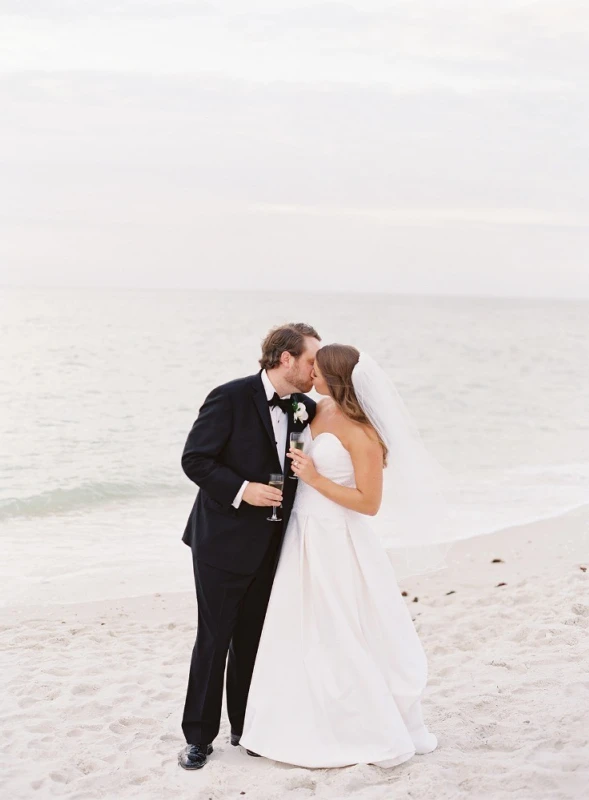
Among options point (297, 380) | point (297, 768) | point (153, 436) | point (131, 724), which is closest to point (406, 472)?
point (297, 380)

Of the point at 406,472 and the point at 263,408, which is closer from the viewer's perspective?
the point at 263,408

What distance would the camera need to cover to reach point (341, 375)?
3842 mm

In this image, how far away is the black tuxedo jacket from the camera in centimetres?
380

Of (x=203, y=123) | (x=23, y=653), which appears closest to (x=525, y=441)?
(x=23, y=653)

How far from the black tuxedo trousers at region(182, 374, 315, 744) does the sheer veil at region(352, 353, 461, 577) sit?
1.27 feet

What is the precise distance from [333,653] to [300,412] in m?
1.15

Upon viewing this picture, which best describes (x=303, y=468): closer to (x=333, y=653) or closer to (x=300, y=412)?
(x=300, y=412)

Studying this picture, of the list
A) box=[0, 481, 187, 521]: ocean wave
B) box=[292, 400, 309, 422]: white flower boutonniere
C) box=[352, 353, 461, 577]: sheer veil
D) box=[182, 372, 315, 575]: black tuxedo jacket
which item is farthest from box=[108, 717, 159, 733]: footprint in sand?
box=[0, 481, 187, 521]: ocean wave

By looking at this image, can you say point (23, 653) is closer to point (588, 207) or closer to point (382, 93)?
point (382, 93)

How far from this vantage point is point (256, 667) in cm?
393

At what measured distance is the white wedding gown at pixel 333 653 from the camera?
3.81 metres

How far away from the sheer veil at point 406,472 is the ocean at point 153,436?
3.86 m

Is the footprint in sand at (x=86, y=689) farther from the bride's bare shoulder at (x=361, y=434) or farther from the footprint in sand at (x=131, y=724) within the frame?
the bride's bare shoulder at (x=361, y=434)

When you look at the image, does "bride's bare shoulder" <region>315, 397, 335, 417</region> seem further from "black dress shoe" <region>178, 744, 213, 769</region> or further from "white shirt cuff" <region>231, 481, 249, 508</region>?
"black dress shoe" <region>178, 744, 213, 769</region>
